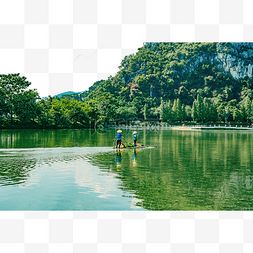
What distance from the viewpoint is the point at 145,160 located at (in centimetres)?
2206

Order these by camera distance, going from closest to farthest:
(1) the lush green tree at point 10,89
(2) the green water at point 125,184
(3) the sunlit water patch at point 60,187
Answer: (3) the sunlit water patch at point 60,187 < (2) the green water at point 125,184 < (1) the lush green tree at point 10,89

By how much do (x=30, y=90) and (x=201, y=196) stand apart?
76.8 meters

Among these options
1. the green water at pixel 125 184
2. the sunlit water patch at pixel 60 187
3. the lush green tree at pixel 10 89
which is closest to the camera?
the sunlit water patch at pixel 60 187

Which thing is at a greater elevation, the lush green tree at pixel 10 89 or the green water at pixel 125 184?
the lush green tree at pixel 10 89

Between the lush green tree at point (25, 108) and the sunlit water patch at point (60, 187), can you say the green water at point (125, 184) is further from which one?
the lush green tree at point (25, 108)

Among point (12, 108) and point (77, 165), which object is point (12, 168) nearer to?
point (77, 165)

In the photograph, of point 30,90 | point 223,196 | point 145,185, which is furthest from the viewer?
point 30,90

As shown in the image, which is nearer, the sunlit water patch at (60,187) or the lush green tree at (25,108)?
the sunlit water patch at (60,187)

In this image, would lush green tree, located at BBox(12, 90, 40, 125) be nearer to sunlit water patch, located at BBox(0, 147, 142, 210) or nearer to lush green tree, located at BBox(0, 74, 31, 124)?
lush green tree, located at BBox(0, 74, 31, 124)

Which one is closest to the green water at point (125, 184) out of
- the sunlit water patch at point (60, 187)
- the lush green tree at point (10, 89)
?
the sunlit water patch at point (60, 187)

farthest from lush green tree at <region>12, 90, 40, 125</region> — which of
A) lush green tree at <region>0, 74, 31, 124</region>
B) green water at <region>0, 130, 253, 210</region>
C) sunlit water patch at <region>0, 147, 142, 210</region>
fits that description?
sunlit water patch at <region>0, 147, 142, 210</region>

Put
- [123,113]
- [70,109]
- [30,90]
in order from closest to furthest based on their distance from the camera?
1. [30,90]
2. [70,109]
3. [123,113]

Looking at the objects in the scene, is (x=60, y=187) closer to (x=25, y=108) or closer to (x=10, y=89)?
(x=25, y=108)

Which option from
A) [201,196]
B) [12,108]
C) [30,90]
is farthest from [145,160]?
[30,90]
